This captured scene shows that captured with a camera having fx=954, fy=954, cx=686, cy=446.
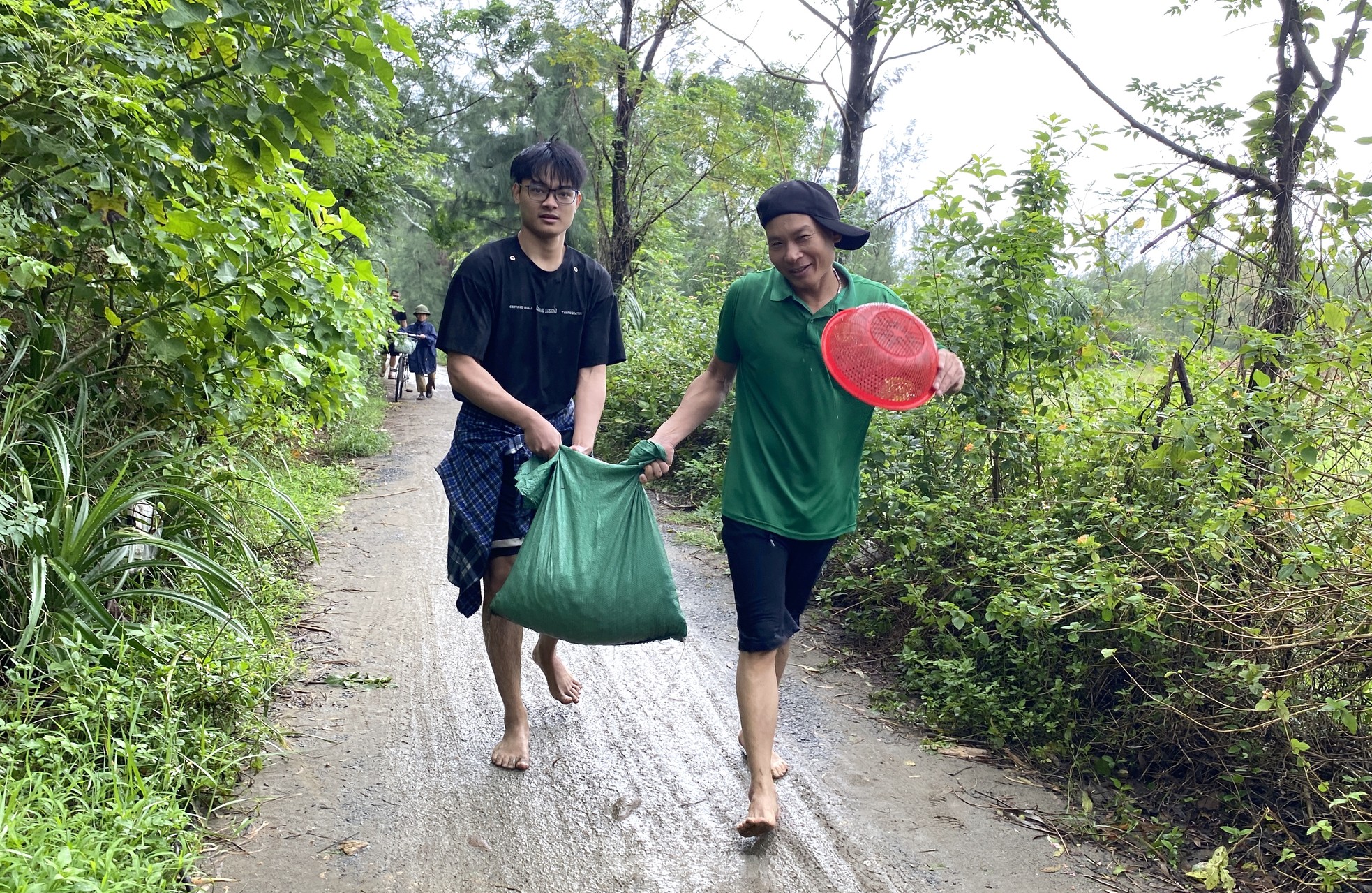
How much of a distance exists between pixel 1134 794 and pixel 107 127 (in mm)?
4055

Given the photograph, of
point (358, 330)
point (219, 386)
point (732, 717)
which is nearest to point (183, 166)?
point (219, 386)

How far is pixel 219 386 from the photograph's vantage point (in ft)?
13.0

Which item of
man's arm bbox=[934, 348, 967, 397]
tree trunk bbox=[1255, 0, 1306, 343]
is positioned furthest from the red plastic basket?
tree trunk bbox=[1255, 0, 1306, 343]

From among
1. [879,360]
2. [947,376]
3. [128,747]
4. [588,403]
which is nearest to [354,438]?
[588,403]

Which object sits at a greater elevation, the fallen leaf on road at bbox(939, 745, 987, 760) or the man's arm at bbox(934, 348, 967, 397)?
the man's arm at bbox(934, 348, 967, 397)

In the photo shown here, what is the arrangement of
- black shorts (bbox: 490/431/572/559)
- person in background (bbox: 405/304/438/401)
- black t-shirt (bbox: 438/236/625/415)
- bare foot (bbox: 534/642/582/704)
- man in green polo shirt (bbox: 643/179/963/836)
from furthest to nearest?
1. person in background (bbox: 405/304/438/401)
2. bare foot (bbox: 534/642/582/704)
3. black shorts (bbox: 490/431/572/559)
4. black t-shirt (bbox: 438/236/625/415)
5. man in green polo shirt (bbox: 643/179/963/836)

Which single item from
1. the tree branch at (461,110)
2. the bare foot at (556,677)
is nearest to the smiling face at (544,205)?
the bare foot at (556,677)

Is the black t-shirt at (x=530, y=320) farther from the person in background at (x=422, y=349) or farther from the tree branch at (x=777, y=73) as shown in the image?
the person in background at (x=422, y=349)

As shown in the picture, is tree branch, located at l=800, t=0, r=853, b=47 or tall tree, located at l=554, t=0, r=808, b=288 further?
tall tree, located at l=554, t=0, r=808, b=288

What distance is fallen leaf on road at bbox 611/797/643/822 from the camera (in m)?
3.09

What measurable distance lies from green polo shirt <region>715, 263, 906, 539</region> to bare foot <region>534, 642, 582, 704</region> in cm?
114

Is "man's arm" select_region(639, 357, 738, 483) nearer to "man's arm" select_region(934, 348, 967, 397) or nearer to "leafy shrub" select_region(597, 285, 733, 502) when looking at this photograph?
"man's arm" select_region(934, 348, 967, 397)

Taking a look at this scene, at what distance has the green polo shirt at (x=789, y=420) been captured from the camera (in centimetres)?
302

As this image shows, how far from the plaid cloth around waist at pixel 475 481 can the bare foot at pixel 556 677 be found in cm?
53
